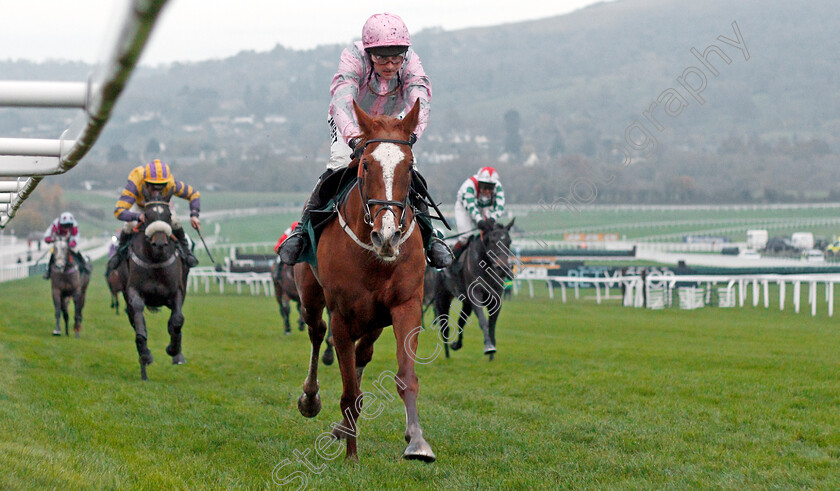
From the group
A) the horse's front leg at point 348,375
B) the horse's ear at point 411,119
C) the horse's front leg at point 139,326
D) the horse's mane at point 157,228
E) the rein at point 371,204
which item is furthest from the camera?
the horse's mane at point 157,228

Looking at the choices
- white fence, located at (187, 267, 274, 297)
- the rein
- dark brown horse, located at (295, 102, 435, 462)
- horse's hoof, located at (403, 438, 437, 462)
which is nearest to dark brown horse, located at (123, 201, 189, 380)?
dark brown horse, located at (295, 102, 435, 462)

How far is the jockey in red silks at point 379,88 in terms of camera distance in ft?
19.9

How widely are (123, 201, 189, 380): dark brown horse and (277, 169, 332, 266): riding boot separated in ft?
13.0

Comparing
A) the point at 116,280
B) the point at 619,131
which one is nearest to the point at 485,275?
the point at 116,280

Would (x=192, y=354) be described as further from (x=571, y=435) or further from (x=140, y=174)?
(x=571, y=435)

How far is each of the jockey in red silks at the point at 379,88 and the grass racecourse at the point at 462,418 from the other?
48.9 inches

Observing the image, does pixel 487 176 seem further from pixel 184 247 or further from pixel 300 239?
pixel 300 239

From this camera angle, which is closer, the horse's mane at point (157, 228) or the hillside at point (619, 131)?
the horse's mane at point (157, 228)

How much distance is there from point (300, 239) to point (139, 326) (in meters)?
4.16

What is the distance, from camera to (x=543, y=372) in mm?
9992

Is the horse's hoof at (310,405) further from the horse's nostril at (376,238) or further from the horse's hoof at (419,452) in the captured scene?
the horse's nostril at (376,238)

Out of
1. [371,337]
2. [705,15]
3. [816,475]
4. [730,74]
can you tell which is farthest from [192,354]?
[705,15]

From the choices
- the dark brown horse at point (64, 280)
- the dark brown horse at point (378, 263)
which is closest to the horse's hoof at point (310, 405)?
the dark brown horse at point (378, 263)

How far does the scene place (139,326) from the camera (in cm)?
980
